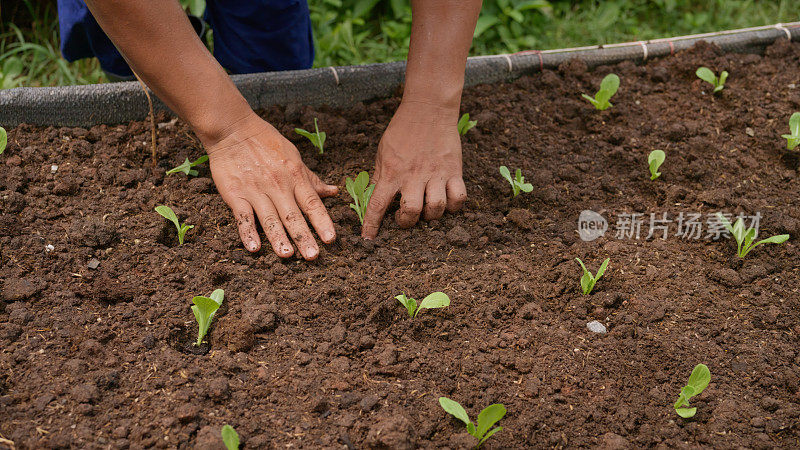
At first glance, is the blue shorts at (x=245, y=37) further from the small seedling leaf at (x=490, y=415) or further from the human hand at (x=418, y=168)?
the small seedling leaf at (x=490, y=415)

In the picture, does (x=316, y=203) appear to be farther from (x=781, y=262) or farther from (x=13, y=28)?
(x=13, y=28)

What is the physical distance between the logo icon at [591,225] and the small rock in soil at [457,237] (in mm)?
380

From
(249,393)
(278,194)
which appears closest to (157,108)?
(278,194)

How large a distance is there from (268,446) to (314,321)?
37 centimetres

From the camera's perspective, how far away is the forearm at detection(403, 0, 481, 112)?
1976 mm

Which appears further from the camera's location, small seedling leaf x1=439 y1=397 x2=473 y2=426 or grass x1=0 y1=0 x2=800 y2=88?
grass x1=0 y1=0 x2=800 y2=88

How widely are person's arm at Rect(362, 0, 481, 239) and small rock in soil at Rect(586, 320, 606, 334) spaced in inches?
20.9

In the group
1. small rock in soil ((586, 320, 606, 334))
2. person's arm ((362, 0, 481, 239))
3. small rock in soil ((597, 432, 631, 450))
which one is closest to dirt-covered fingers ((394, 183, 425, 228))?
person's arm ((362, 0, 481, 239))

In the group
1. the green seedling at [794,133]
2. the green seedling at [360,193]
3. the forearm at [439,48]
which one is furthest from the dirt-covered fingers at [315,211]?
the green seedling at [794,133]

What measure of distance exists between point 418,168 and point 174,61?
0.74 meters

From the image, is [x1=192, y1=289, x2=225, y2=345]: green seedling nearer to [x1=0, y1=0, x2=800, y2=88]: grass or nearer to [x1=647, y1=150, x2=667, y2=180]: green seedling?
[x1=647, y1=150, x2=667, y2=180]: green seedling

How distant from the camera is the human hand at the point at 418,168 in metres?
1.91

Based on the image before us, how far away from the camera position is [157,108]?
7.40 ft

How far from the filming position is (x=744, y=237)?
6.49 ft
